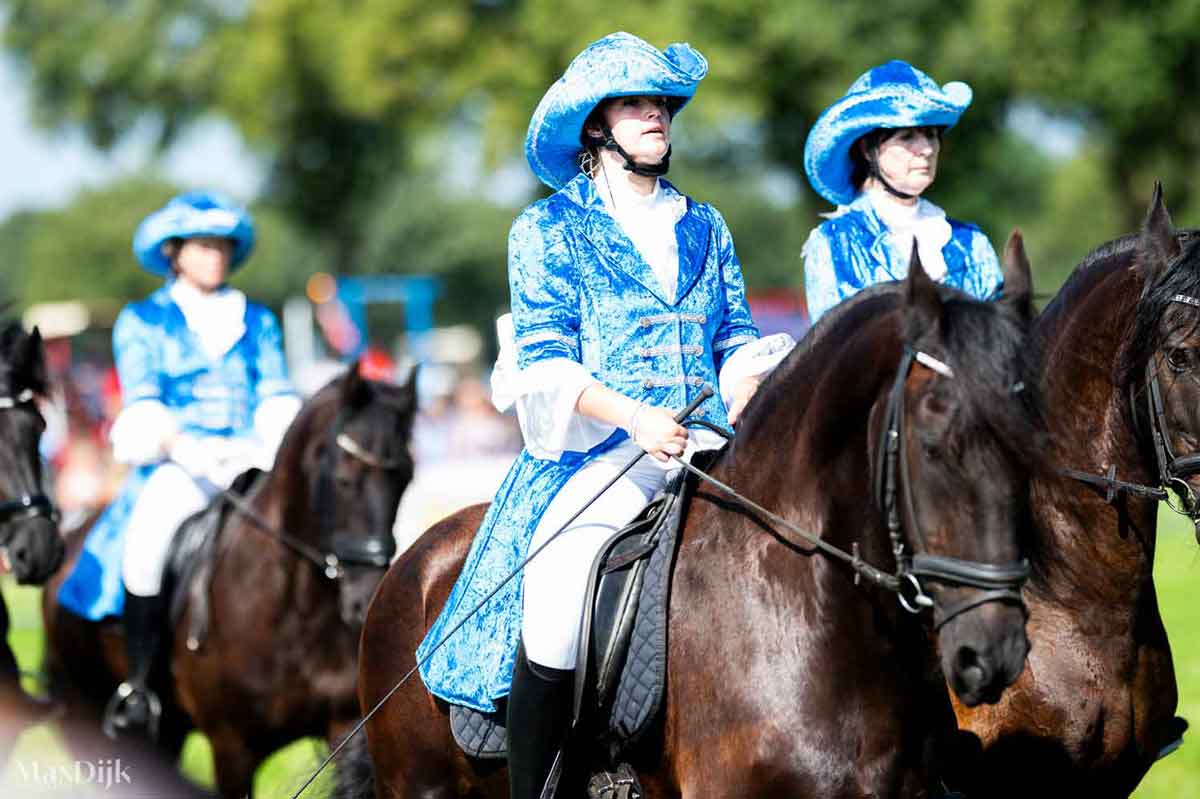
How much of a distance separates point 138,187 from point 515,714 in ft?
255

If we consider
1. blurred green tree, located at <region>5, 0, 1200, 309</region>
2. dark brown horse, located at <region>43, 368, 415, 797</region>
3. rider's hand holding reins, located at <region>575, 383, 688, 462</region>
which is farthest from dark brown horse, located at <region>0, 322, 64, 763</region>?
blurred green tree, located at <region>5, 0, 1200, 309</region>

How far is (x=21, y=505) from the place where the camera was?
7.14m

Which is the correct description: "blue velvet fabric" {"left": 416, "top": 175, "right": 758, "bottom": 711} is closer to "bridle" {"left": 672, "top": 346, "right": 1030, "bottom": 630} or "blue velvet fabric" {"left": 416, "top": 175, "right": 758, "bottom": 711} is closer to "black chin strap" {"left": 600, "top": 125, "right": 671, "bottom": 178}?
"black chin strap" {"left": 600, "top": 125, "right": 671, "bottom": 178}

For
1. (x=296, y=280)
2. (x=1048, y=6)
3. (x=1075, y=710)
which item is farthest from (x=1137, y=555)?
(x=296, y=280)

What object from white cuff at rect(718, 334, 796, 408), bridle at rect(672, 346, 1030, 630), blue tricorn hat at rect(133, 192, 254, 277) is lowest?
bridle at rect(672, 346, 1030, 630)

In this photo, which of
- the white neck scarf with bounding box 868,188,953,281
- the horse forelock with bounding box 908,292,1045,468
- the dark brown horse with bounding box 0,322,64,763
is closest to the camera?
the horse forelock with bounding box 908,292,1045,468

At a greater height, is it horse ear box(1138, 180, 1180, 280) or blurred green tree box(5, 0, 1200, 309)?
blurred green tree box(5, 0, 1200, 309)

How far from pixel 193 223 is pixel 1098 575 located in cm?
494

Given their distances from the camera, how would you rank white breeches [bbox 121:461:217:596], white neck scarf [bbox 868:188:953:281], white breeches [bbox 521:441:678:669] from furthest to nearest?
white breeches [bbox 121:461:217:596] < white neck scarf [bbox 868:188:953:281] < white breeches [bbox 521:441:678:669]

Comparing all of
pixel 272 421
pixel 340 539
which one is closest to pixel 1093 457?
pixel 340 539

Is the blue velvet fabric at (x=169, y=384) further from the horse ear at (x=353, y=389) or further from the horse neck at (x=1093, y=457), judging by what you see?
the horse neck at (x=1093, y=457)

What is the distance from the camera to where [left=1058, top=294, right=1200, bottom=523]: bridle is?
176 inches

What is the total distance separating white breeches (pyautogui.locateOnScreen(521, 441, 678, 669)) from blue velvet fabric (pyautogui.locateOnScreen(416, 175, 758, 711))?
0.08 m

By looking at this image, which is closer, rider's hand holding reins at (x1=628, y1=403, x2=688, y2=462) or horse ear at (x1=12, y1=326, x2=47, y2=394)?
rider's hand holding reins at (x1=628, y1=403, x2=688, y2=462)
